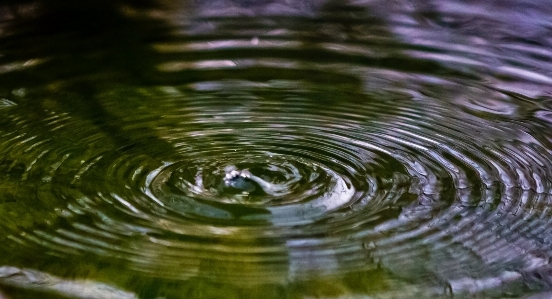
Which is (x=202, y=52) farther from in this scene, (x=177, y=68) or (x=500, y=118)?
(x=500, y=118)

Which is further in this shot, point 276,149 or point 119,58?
point 119,58

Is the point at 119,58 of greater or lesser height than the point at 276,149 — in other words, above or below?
above

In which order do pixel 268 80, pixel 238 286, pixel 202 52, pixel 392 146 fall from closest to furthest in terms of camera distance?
1. pixel 238 286
2. pixel 392 146
3. pixel 268 80
4. pixel 202 52

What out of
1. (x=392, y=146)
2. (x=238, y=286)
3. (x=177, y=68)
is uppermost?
(x=177, y=68)

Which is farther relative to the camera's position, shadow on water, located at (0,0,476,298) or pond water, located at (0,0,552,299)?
shadow on water, located at (0,0,476,298)

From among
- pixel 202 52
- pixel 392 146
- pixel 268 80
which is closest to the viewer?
pixel 392 146

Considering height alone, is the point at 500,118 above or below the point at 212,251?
above

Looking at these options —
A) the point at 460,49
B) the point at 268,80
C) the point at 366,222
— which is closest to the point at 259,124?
the point at 268,80

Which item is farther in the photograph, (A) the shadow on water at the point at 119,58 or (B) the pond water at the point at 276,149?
(A) the shadow on water at the point at 119,58
